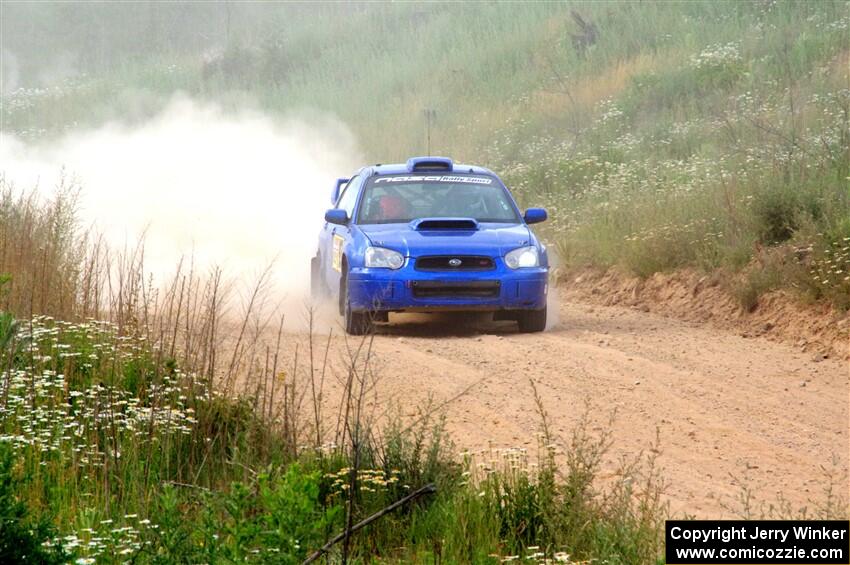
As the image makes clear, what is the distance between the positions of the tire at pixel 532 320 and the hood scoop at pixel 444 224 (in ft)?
3.31

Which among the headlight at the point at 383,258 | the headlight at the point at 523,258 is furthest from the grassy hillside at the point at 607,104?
the headlight at the point at 383,258

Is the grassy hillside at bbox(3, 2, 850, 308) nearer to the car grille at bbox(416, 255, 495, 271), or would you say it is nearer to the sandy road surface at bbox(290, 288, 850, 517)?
the sandy road surface at bbox(290, 288, 850, 517)

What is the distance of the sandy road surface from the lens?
8.48 metres

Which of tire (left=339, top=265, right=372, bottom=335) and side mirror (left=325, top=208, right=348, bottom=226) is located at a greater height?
side mirror (left=325, top=208, right=348, bottom=226)

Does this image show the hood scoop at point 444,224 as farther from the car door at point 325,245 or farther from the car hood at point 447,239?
the car door at point 325,245

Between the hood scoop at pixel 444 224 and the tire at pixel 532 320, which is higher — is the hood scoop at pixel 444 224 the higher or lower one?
the higher one

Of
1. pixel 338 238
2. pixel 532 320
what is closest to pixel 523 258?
pixel 532 320

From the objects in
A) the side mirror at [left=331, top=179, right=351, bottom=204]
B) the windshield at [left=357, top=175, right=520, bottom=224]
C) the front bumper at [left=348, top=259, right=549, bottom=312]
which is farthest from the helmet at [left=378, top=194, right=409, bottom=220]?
the side mirror at [left=331, top=179, right=351, bottom=204]

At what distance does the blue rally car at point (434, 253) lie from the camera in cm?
1358

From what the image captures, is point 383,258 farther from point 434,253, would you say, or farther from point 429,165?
point 429,165

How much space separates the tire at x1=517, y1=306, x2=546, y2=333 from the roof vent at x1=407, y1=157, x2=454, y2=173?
217 centimetres

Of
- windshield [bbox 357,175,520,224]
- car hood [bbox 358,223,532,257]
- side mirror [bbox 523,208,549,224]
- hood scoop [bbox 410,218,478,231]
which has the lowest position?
car hood [bbox 358,223,532,257]

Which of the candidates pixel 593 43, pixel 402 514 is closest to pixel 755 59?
pixel 593 43

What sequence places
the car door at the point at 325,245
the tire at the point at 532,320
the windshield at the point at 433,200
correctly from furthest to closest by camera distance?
the car door at the point at 325,245 → the windshield at the point at 433,200 → the tire at the point at 532,320
